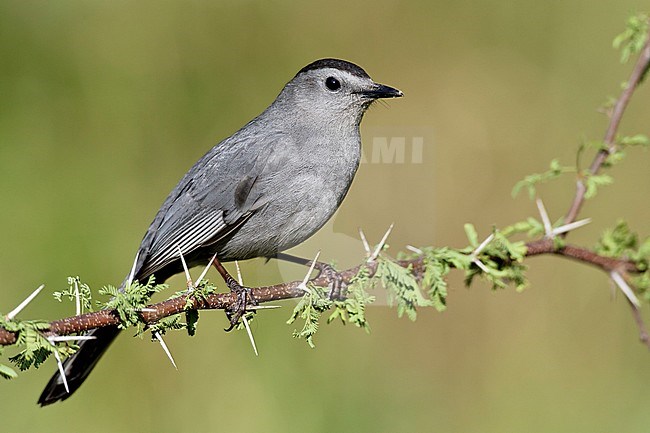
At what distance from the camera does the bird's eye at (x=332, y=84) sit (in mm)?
4324

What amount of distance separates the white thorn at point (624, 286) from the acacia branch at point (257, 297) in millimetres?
19

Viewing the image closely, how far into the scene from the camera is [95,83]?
642 cm

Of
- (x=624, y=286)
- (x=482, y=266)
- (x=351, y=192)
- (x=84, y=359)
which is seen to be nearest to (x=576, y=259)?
(x=624, y=286)

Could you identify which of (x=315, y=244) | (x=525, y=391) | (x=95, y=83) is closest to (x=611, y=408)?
(x=525, y=391)

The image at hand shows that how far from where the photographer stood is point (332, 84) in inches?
171

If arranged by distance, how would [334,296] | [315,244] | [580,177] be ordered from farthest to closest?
1. [315,244]
2. [334,296]
3. [580,177]

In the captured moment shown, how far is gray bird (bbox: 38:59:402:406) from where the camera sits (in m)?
3.92

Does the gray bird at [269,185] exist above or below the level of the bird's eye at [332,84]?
below

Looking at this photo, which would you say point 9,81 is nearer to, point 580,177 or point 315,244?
point 315,244

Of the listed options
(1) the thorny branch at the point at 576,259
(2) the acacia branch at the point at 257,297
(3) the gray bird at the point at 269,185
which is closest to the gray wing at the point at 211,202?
(3) the gray bird at the point at 269,185

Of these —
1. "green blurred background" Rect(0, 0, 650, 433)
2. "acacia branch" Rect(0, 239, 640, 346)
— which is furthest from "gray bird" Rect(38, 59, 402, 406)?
"acacia branch" Rect(0, 239, 640, 346)

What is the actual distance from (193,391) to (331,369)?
845mm

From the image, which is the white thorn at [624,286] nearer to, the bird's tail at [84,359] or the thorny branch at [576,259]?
the thorny branch at [576,259]

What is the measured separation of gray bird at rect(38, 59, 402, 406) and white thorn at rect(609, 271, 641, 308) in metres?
1.88
